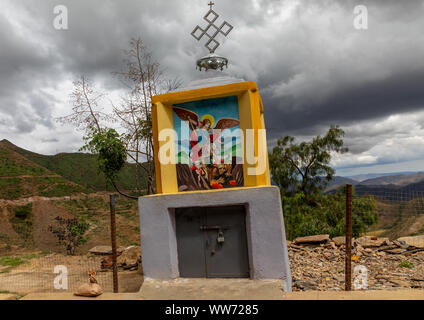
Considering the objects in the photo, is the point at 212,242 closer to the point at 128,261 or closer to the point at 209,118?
the point at 209,118

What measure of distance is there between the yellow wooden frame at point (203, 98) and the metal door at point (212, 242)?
66 centimetres

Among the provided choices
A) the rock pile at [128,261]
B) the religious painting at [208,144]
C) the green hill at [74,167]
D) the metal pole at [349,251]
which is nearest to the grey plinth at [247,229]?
the religious painting at [208,144]

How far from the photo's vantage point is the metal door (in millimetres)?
6367

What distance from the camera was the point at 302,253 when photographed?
9867 millimetres

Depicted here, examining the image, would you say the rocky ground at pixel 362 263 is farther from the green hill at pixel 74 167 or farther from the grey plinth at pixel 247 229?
the green hill at pixel 74 167

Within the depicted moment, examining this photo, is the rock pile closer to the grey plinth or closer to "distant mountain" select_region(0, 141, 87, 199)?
the grey plinth

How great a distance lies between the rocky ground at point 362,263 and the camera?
275 inches

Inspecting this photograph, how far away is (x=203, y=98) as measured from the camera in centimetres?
678

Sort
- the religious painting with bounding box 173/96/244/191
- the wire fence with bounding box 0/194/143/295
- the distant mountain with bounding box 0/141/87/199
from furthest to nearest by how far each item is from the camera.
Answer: the distant mountain with bounding box 0/141/87/199, the wire fence with bounding box 0/194/143/295, the religious painting with bounding box 173/96/244/191

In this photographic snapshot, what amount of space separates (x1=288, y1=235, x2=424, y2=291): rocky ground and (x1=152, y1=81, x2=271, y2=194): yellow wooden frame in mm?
2901

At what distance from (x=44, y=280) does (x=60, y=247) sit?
9506mm

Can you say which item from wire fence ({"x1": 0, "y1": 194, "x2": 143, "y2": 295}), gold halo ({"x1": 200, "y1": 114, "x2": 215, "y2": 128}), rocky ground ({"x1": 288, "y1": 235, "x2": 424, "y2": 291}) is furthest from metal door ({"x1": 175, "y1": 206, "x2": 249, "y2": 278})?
wire fence ({"x1": 0, "y1": 194, "x2": 143, "y2": 295})
